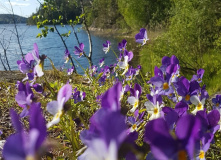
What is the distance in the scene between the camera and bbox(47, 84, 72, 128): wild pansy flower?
1.93 feet

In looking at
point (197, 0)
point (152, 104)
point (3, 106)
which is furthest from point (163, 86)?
point (197, 0)

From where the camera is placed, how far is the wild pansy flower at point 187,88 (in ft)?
3.10

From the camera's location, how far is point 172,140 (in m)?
0.30

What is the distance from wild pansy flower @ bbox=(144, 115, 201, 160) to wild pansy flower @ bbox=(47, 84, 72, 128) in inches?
11.7

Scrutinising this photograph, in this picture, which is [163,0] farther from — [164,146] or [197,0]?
[164,146]

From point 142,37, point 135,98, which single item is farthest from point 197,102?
point 142,37

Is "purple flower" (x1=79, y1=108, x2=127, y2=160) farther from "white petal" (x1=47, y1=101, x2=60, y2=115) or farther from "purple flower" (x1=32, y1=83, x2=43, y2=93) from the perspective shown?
"purple flower" (x1=32, y1=83, x2=43, y2=93)

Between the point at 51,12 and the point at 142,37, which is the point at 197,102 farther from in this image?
the point at 51,12

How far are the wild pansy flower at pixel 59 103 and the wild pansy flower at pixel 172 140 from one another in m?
0.30

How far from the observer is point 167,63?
1.06 metres

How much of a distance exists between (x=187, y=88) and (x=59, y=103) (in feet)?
1.60

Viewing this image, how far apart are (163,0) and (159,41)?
15.4 m

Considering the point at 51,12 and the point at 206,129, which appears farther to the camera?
the point at 51,12

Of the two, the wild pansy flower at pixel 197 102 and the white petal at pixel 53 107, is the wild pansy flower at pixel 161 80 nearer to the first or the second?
the wild pansy flower at pixel 197 102
